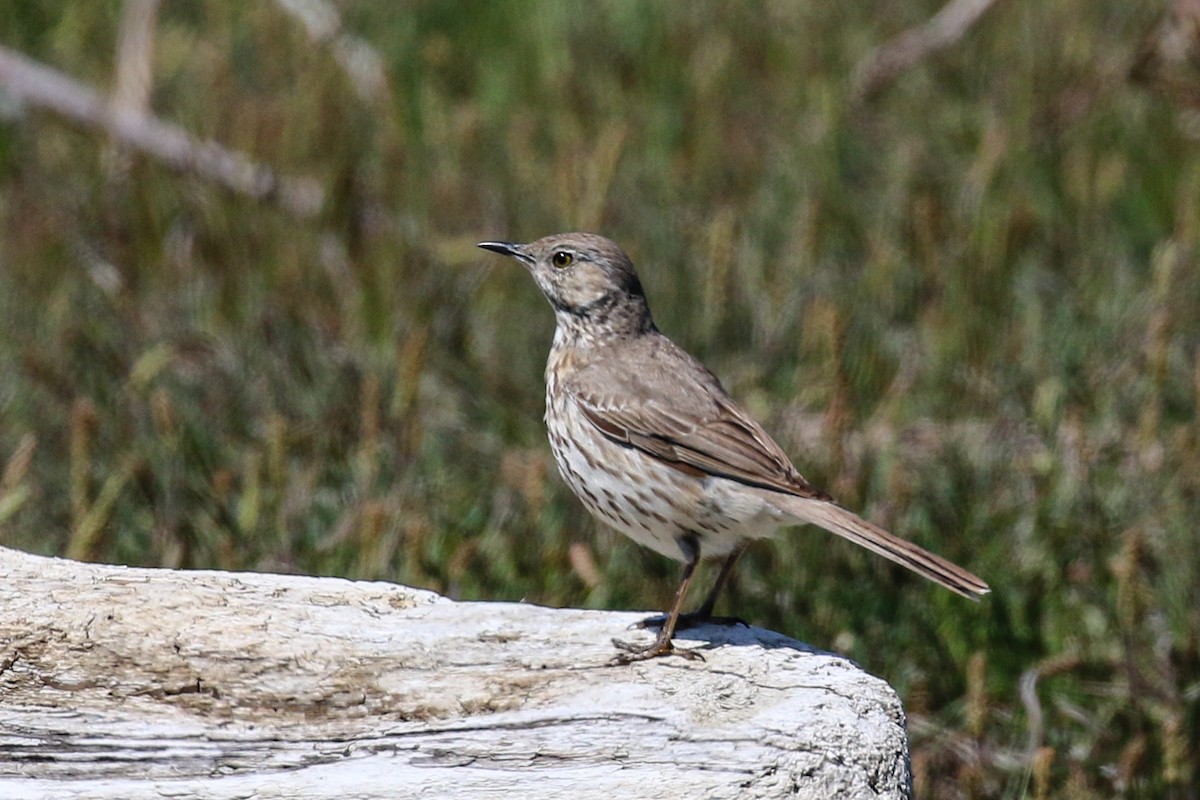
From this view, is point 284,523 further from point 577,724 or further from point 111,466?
point 577,724

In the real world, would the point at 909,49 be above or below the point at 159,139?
above

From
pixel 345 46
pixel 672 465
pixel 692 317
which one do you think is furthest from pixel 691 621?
pixel 345 46

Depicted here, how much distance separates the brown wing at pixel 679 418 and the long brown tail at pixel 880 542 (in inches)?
1.4

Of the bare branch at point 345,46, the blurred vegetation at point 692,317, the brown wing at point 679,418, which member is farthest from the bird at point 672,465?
the bare branch at point 345,46

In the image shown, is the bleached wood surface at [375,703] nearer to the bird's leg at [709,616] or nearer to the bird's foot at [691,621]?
the bird's foot at [691,621]

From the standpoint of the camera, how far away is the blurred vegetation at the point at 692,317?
6.17 m

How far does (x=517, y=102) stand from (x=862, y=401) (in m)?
3.87

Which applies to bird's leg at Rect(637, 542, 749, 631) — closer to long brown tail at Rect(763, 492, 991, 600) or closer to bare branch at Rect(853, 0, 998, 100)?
long brown tail at Rect(763, 492, 991, 600)

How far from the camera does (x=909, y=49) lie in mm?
9781

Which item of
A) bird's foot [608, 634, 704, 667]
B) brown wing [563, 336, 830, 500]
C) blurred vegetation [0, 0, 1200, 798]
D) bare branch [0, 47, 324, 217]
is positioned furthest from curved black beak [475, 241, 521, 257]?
bare branch [0, 47, 324, 217]

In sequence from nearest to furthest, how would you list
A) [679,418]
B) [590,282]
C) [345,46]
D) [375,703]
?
[375,703] → [679,418] → [590,282] → [345,46]

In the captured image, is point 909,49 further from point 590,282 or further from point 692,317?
point 590,282

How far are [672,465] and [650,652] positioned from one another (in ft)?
2.50

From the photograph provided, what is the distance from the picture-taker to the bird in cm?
478
